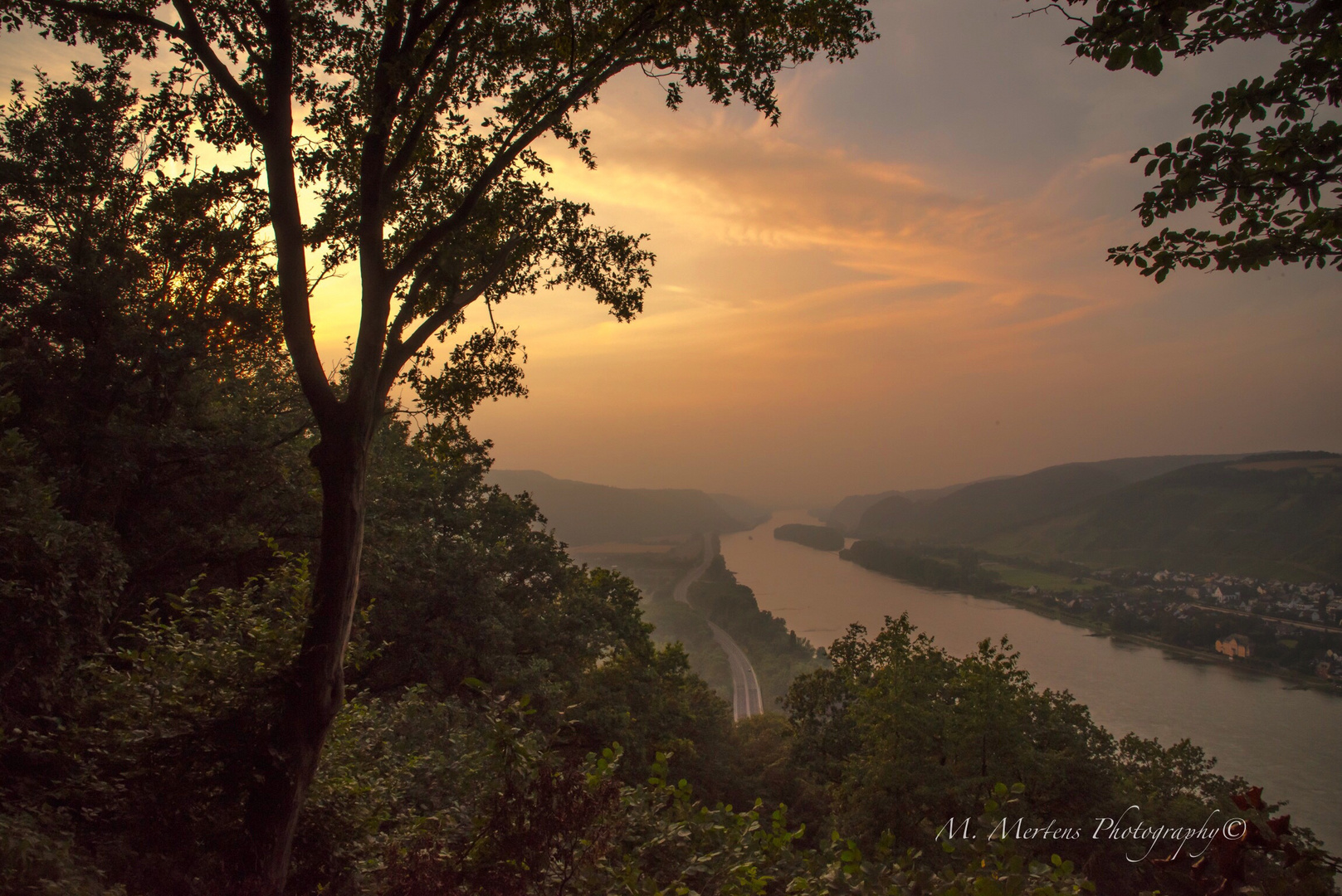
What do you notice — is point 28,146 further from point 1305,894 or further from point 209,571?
point 1305,894

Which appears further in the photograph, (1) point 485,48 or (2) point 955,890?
(1) point 485,48

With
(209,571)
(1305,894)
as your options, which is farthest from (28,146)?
(1305,894)

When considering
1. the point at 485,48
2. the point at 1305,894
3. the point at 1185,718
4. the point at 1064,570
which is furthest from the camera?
the point at 1064,570

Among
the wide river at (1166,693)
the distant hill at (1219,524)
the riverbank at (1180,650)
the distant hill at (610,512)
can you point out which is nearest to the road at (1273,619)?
the riverbank at (1180,650)

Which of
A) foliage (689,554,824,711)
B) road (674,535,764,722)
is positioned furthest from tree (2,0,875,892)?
foliage (689,554,824,711)

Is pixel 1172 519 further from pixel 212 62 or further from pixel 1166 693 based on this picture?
pixel 212 62

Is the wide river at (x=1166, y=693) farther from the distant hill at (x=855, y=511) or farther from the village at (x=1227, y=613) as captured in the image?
the distant hill at (x=855, y=511)

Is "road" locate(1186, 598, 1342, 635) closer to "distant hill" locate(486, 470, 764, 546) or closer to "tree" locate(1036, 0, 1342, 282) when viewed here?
"tree" locate(1036, 0, 1342, 282)
